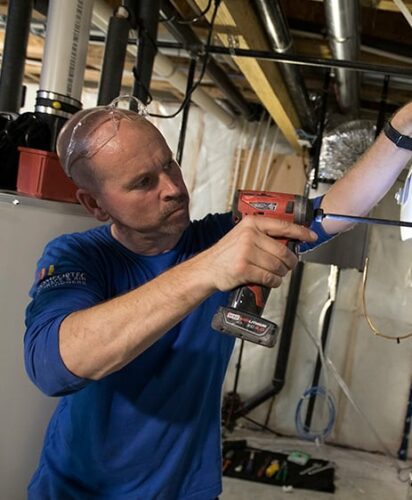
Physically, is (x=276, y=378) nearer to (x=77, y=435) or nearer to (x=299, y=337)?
(x=299, y=337)

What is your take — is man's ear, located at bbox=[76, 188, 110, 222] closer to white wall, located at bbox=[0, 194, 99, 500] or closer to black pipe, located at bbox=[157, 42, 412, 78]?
white wall, located at bbox=[0, 194, 99, 500]

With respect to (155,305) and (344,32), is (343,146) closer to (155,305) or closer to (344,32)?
(344,32)

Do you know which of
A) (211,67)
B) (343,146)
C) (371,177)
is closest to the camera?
(371,177)

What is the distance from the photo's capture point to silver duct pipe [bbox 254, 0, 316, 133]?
158 cm

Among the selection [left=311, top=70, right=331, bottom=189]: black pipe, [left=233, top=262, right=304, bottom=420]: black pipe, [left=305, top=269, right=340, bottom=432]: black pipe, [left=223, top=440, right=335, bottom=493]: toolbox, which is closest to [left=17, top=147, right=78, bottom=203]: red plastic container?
[left=311, top=70, right=331, bottom=189]: black pipe

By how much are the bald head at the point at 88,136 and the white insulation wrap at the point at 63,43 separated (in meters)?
0.30

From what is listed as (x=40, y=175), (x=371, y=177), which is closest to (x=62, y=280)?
(x=40, y=175)

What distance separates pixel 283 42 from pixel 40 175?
3.49ft

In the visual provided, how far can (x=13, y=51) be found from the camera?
1544 mm

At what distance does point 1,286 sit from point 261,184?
2639mm

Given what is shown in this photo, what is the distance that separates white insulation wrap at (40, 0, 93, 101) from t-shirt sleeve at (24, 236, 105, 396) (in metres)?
0.53

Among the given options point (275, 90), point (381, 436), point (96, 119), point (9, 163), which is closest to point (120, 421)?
point (96, 119)

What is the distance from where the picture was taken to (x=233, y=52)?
1704 millimetres

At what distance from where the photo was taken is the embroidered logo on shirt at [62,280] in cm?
85
